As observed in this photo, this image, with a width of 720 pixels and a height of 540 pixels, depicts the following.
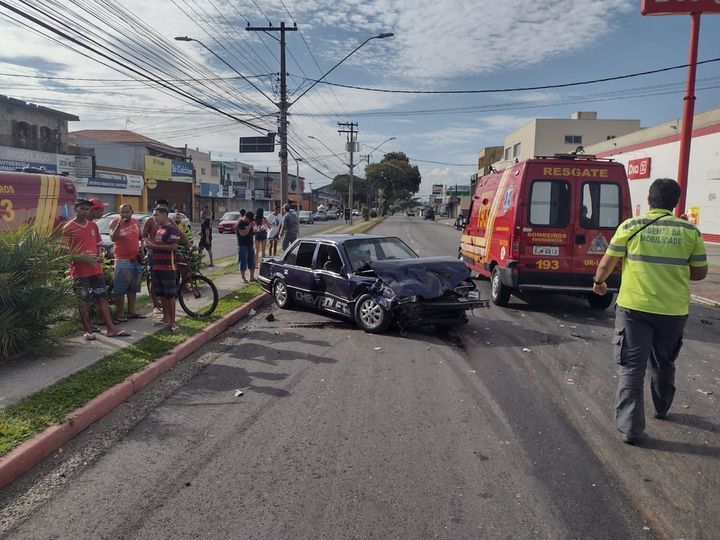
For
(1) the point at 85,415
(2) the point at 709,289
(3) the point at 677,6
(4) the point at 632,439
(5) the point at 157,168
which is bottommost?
(1) the point at 85,415

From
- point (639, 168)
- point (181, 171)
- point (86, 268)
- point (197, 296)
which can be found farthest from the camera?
point (181, 171)

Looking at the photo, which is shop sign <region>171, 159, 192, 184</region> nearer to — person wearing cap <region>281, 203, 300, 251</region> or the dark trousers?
person wearing cap <region>281, 203, 300, 251</region>

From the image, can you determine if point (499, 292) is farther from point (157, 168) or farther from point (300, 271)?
point (157, 168)

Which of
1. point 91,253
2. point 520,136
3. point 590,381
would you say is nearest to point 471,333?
point 590,381

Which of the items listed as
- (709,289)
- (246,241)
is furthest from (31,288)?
(709,289)

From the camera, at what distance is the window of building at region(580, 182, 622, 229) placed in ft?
28.0

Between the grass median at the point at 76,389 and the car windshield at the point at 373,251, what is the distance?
2.43 m

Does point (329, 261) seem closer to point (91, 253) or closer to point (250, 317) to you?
point (250, 317)

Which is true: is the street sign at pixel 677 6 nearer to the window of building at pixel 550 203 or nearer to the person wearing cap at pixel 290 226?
the window of building at pixel 550 203

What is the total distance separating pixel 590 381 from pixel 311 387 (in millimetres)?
2884

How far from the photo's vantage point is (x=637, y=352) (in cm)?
411

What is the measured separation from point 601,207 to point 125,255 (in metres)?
7.29

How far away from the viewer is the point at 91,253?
6715 mm

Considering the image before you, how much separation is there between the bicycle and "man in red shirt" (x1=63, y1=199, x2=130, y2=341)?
1.36 metres
